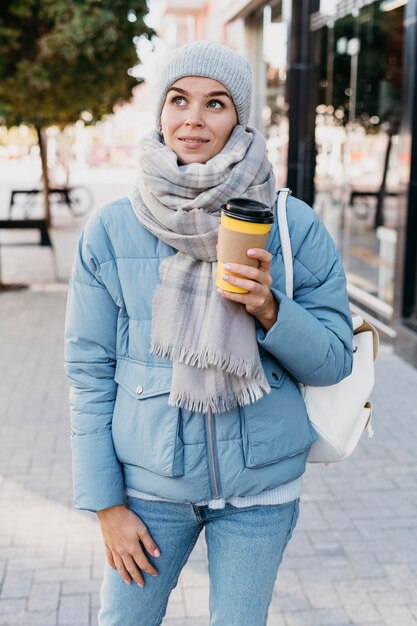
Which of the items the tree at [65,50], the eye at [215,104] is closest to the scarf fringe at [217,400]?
the eye at [215,104]

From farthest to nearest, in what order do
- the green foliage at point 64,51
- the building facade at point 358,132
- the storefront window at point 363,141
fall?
the storefront window at point 363,141 → the green foliage at point 64,51 → the building facade at point 358,132

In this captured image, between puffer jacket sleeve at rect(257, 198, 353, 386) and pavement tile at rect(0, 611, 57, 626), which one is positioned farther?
pavement tile at rect(0, 611, 57, 626)

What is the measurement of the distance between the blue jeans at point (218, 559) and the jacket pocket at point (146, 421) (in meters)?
0.12

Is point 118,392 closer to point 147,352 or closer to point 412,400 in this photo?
point 147,352

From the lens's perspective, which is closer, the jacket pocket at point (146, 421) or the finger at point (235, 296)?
the finger at point (235, 296)

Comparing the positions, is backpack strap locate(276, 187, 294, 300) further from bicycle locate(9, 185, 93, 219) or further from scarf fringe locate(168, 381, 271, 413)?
bicycle locate(9, 185, 93, 219)

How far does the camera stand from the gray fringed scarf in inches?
67.5

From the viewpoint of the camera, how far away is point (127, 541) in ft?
6.00

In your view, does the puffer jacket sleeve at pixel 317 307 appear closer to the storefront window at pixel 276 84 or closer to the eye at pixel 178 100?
the eye at pixel 178 100

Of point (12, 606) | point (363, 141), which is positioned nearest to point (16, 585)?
point (12, 606)

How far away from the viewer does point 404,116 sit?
6945 mm

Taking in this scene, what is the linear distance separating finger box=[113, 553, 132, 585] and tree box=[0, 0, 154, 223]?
6791 millimetres

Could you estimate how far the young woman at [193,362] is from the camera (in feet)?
5.71

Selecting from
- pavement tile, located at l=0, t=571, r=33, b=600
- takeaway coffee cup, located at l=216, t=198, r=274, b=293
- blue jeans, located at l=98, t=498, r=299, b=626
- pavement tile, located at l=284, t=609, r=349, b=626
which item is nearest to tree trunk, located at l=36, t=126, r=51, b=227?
pavement tile, located at l=0, t=571, r=33, b=600
